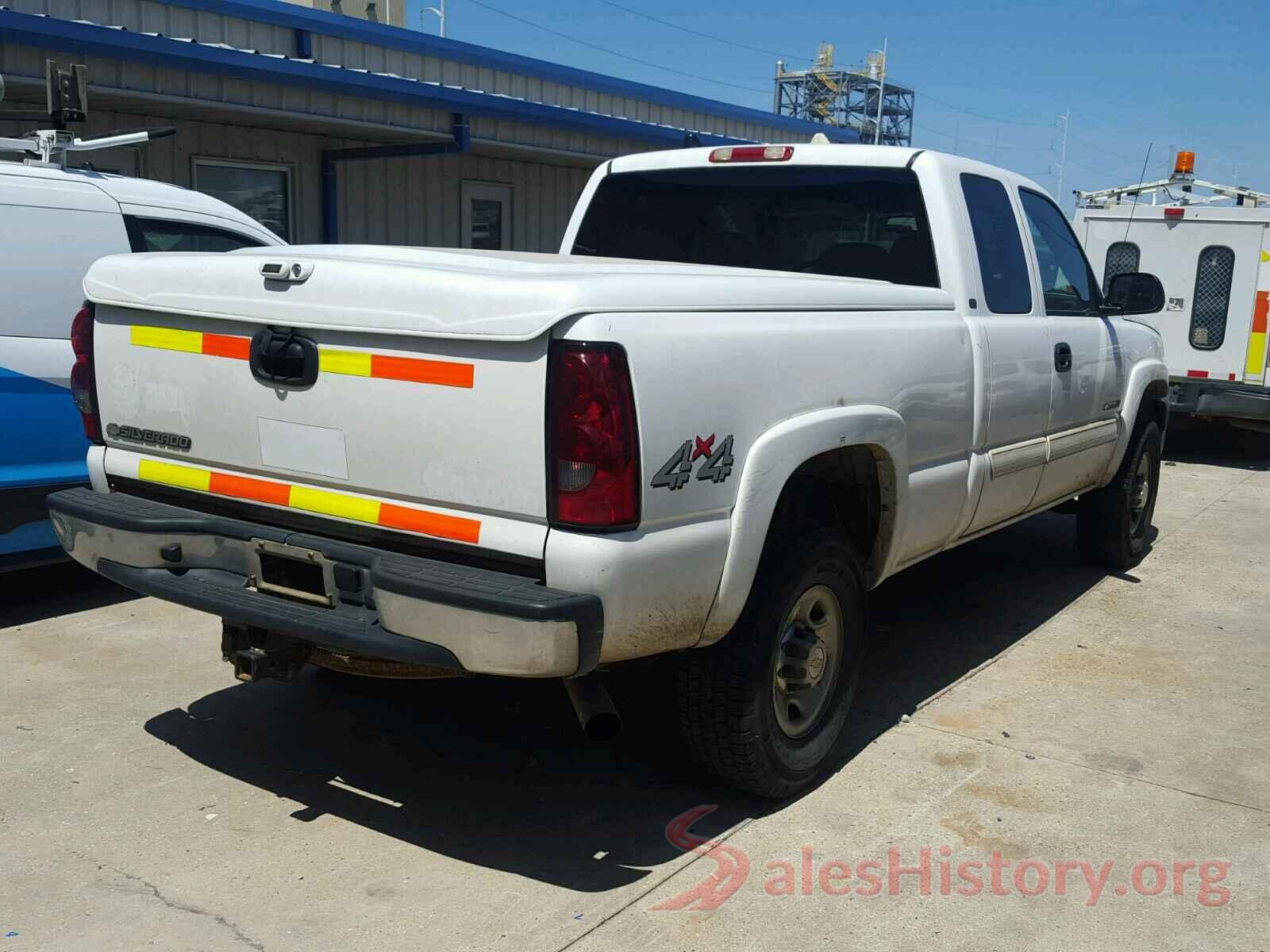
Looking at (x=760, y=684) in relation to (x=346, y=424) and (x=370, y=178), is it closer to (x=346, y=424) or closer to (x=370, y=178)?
(x=346, y=424)

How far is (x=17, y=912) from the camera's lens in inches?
127

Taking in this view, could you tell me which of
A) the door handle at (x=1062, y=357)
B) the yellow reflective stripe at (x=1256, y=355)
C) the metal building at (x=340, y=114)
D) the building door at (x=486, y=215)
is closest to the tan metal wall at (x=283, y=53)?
the metal building at (x=340, y=114)

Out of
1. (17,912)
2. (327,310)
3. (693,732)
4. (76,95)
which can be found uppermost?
→ (76,95)

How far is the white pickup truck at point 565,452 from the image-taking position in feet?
9.94

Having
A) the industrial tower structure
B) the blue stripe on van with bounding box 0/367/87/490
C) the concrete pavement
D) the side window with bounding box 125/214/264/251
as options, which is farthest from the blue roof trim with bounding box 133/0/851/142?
the industrial tower structure

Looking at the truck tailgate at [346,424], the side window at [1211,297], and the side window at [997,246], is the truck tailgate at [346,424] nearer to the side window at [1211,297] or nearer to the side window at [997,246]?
the side window at [997,246]

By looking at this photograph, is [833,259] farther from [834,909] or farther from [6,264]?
[6,264]

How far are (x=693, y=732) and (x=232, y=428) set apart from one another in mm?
1599

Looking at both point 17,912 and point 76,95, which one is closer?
point 17,912

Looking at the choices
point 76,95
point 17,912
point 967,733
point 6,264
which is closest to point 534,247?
point 76,95

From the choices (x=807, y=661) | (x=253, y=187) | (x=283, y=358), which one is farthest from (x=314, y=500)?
(x=253, y=187)

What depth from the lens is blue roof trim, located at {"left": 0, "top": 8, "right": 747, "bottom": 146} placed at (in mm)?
7445

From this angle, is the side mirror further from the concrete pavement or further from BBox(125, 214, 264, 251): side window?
BBox(125, 214, 264, 251): side window

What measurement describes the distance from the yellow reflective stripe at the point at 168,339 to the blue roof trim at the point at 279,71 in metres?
4.53
